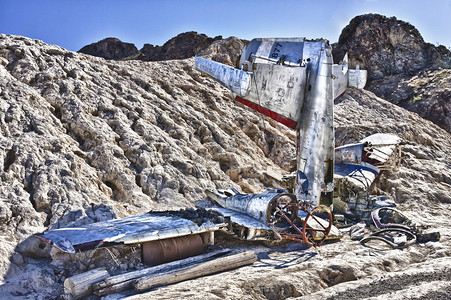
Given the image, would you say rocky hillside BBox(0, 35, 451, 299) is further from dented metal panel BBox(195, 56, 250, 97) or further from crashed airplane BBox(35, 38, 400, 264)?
dented metal panel BBox(195, 56, 250, 97)

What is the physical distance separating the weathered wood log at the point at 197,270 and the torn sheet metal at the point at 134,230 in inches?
38.6

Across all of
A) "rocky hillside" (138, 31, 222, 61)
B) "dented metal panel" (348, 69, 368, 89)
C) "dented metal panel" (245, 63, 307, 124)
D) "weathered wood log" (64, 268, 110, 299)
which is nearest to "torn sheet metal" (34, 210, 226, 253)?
"weathered wood log" (64, 268, 110, 299)

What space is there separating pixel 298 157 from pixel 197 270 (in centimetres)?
760

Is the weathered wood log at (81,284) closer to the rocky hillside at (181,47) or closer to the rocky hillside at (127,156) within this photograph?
the rocky hillside at (127,156)

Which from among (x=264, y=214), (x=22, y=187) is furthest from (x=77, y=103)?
(x=264, y=214)

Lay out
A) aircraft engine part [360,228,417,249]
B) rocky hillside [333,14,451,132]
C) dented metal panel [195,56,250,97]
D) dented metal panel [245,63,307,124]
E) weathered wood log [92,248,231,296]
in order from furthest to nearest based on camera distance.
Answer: rocky hillside [333,14,451,132]
dented metal panel [195,56,250,97]
dented metal panel [245,63,307,124]
aircraft engine part [360,228,417,249]
weathered wood log [92,248,231,296]

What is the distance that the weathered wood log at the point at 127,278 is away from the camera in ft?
25.5

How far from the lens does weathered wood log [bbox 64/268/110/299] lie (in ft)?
24.9

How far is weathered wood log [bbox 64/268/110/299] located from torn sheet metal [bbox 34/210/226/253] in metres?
0.62

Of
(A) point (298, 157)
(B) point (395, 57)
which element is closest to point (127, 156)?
(A) point (298, 157)

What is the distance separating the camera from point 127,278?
26.8 ft

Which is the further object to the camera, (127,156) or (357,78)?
(357,78)

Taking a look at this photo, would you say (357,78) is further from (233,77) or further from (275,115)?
(233,77)

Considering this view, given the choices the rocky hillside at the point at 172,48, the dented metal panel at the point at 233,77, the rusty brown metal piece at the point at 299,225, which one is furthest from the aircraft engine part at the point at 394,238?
the rocky hillside at the point at 172,48
